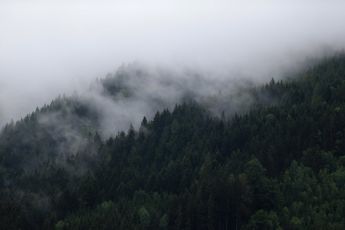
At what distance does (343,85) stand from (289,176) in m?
51.2

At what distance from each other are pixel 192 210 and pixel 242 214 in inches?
423

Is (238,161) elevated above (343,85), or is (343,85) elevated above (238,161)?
(343,85)

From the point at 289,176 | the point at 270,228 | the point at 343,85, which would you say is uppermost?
the point at 343,85

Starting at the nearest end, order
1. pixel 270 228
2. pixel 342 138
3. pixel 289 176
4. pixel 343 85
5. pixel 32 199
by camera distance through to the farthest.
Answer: pixel 270 228, pixel 289 176, pixel 342 138, pixel 32 199, pixel 343 85

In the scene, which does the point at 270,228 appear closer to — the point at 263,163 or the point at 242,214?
the point at 242,214

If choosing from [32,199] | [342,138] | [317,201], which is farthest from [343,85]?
[32,199]

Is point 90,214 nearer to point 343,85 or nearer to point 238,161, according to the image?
point 238,161

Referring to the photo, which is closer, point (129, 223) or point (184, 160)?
point (129, 223)

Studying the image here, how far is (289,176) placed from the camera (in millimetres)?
159125

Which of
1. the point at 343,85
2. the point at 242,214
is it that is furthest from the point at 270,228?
the point at 343,85

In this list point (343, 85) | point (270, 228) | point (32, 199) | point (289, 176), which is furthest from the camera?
point (343, 85)

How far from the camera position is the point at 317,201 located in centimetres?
14762

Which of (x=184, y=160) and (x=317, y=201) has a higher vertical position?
(x=184, y=160)

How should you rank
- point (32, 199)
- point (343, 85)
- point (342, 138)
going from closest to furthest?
point (342, 138) → point (32, 199) → point (343, 85)
